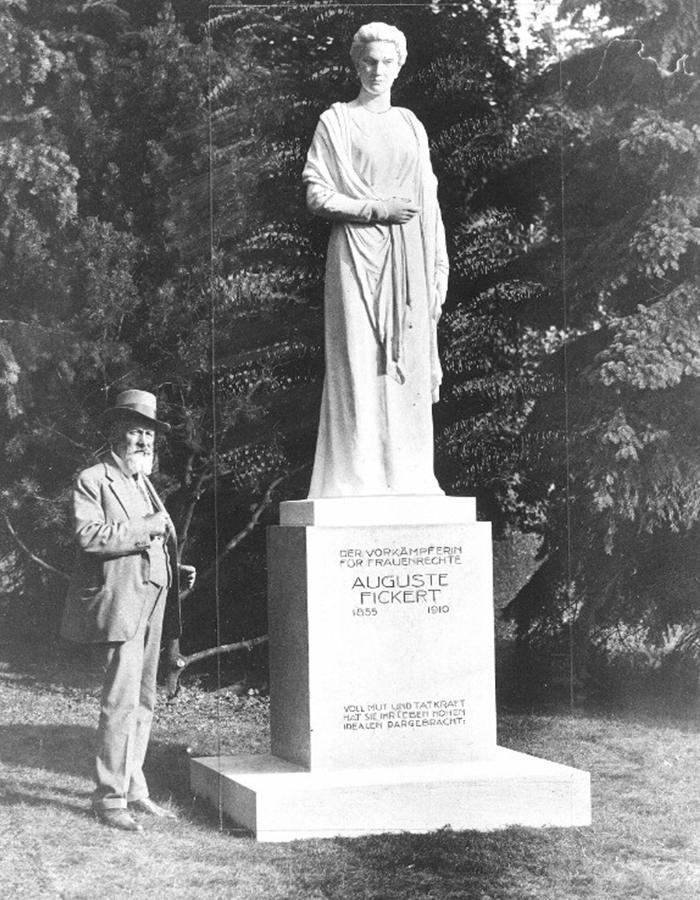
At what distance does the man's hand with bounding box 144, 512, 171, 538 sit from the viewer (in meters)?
7.06

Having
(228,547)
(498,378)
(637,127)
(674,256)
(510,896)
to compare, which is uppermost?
(637,127)

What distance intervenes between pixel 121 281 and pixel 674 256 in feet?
12.7

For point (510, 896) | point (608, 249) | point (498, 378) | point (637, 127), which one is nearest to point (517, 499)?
point (498, 378)

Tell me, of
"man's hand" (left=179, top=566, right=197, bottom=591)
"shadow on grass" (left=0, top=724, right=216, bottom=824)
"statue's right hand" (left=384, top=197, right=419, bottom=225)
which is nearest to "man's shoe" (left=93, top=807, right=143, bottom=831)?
"shadow on grass" (left=0, top=724, right=216, bottom=824)

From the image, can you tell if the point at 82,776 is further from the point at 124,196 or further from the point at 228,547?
the point at 124,196

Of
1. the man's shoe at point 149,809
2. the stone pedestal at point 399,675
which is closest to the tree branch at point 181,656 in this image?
the stone pedestal at point 399,675

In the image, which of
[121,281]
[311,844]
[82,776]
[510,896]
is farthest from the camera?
[121,281]

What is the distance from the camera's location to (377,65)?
769 cm

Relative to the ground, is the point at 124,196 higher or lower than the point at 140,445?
higher

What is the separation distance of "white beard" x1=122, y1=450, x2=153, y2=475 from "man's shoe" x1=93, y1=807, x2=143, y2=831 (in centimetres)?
156

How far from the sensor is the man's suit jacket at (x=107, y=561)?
701cm

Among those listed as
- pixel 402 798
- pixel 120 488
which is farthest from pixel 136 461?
pixel 402 798

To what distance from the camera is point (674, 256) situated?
10242 mm

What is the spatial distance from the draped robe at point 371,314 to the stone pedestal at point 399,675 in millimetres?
309
